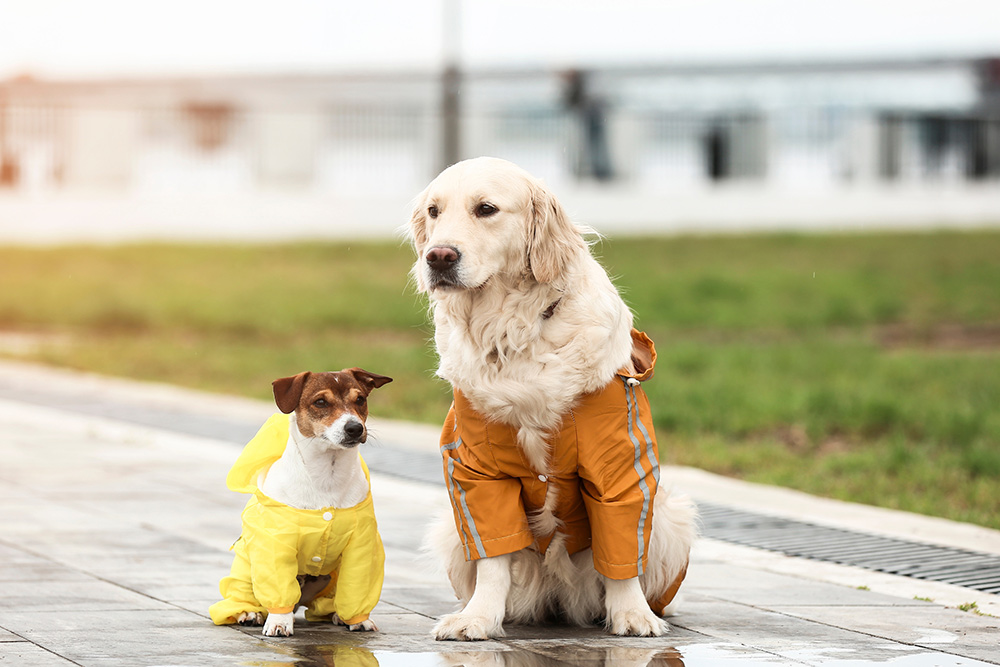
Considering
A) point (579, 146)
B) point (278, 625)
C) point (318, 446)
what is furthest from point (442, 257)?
point (579, 146)

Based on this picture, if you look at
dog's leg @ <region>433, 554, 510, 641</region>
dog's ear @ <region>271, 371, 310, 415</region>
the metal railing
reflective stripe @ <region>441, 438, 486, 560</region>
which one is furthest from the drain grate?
the metal railing

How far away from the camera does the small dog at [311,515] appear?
14.9ft

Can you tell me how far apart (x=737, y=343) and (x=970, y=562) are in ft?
34.4

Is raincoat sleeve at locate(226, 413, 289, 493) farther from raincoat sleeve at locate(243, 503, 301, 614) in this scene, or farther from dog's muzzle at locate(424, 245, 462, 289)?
dog's muzzle at locate(424, 245, 462, 289)

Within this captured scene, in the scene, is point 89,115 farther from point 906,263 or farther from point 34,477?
point 34,477

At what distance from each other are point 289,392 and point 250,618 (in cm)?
90

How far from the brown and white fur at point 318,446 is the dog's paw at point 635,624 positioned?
1.05 meters

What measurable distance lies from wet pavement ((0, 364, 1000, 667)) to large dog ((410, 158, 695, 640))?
0.30m

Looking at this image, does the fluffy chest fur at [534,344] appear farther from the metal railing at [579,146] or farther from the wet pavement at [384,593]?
the metal railing at [579,146]

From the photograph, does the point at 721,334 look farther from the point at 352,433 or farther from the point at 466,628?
the point at 352,433

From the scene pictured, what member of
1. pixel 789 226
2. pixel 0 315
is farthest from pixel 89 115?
pixel 789 226

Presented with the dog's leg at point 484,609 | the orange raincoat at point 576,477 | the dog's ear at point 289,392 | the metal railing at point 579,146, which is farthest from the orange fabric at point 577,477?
the metal railing at point 579,146

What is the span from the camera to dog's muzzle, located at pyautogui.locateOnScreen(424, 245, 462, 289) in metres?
4.58

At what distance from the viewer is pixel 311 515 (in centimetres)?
455
